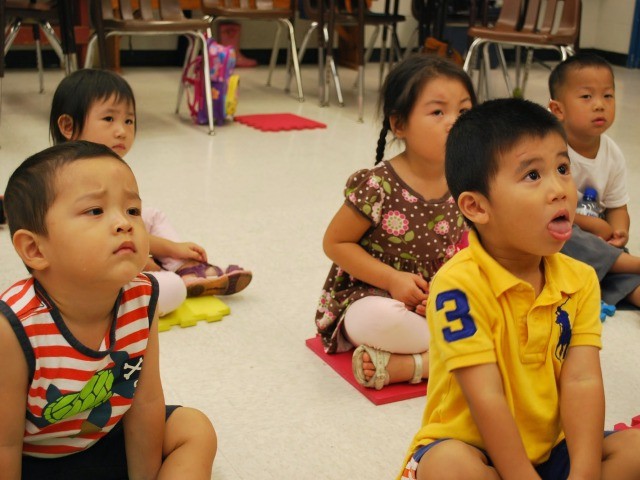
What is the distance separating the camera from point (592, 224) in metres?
2.07

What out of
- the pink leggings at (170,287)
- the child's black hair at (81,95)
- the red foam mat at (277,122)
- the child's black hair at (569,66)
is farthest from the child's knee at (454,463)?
the red foam mat at (277,122)

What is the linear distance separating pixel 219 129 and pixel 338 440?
2638 mm

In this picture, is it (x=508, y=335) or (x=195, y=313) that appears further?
(x=195, y=313)

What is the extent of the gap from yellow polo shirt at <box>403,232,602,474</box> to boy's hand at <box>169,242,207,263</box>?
949 millimetres

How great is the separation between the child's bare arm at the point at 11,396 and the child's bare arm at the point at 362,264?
71 cm

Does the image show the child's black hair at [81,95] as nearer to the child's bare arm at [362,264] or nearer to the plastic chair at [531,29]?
the child's bare arm at [362,264]

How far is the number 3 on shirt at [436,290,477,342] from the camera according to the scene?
1.00 metres

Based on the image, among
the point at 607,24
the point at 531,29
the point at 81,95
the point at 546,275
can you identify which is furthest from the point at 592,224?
the point at 607,24

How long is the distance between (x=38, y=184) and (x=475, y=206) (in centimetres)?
52

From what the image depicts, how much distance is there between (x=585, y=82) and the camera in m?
2.06

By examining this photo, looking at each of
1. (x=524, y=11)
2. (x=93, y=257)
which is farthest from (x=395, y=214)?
(x=524, y=11)

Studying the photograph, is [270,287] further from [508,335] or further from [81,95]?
[508,335]

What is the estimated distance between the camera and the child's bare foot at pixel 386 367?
153 cm

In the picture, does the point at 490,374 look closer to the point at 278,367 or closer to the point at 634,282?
the point at 278,367
